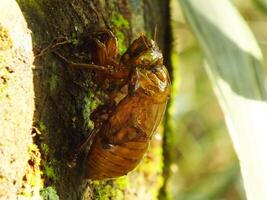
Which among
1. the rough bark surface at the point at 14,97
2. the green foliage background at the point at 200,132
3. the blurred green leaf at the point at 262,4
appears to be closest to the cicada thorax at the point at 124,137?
the rough bark surface at the point at 14,97

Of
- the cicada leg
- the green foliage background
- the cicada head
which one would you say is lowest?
the green foliage background

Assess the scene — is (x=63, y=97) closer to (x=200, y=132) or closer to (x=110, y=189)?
(x=110, y=189)

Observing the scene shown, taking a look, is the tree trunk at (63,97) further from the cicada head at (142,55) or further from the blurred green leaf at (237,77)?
the blurred green leaf at (237,77)

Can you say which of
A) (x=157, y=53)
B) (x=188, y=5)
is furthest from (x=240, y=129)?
(x=188, y=5)

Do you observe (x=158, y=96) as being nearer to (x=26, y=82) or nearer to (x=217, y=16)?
(x=217, y=16)

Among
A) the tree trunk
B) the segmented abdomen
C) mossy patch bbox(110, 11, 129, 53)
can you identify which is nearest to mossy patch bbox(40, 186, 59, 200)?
the tree trunk

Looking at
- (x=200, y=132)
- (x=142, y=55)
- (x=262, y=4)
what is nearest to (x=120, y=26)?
(x=142, y=55)

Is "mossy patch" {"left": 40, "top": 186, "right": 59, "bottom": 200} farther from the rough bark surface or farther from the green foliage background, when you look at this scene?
the green foliage background
